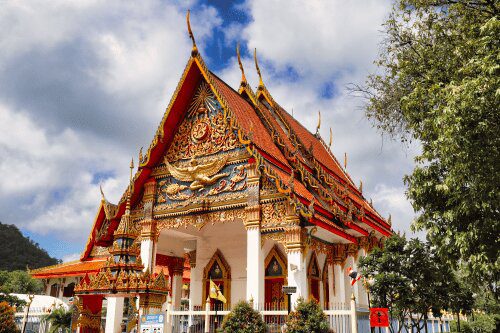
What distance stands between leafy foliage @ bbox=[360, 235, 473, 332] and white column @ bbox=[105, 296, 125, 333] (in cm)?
714

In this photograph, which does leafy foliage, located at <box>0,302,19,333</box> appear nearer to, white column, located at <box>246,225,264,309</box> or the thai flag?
white column, located at <box>246,225,264,309</box>

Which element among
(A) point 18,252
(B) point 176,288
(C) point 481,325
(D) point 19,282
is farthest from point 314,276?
(A) point 18,252

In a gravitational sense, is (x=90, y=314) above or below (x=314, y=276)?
below

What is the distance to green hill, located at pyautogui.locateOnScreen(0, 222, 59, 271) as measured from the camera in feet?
149

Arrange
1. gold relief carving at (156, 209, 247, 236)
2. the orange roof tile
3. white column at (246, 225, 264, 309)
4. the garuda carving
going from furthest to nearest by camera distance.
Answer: the orange roof tile < the garuda carving < gold relief carving at (156, 209, 247, 236) < white column at (246, 225, 264, 309)

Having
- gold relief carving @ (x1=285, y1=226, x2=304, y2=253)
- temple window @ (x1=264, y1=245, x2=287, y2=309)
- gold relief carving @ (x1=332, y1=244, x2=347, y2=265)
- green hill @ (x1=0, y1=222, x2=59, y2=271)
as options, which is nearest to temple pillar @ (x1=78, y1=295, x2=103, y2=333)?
gold relief carving @ (x1=285, y1=226, x2=304, y2=253)

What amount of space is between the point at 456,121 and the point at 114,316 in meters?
11.0

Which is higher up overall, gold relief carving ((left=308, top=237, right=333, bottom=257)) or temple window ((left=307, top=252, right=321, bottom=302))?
gold relief carving ((left=308, top=237, right=333, bottom=257))

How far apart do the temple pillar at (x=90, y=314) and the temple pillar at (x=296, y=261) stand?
4512 millimetres

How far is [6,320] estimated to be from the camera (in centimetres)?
1197

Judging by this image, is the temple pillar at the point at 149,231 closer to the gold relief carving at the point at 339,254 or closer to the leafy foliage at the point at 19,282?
the gold relief carving at the point at 339,254

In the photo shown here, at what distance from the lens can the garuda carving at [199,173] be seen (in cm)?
1326

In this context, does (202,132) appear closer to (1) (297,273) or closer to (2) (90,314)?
(1) (297,273)

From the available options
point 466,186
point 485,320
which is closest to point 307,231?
point 466,186
